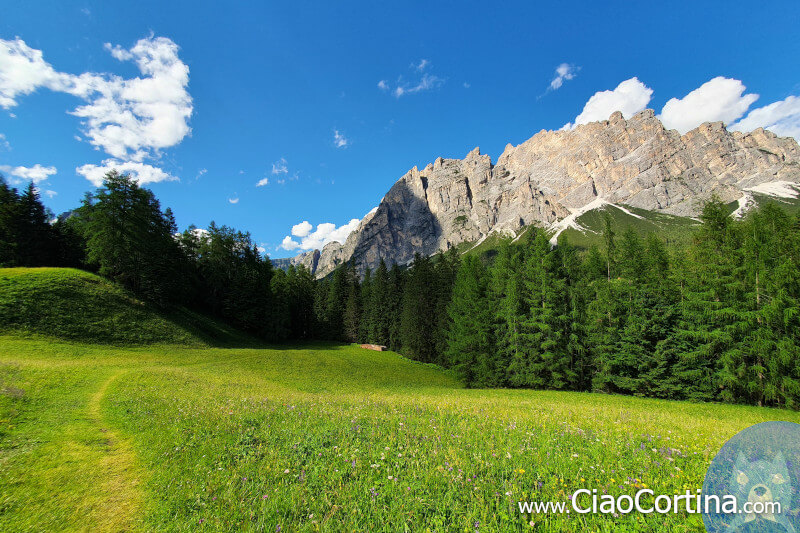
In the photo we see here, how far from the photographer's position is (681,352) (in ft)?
80.9

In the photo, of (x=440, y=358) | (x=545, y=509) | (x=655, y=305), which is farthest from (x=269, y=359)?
(x=655, y=305)

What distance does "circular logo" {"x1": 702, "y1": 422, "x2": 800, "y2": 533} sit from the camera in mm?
3275

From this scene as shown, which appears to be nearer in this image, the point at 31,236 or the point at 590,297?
the point at 590,297

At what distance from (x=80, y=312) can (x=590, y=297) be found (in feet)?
185

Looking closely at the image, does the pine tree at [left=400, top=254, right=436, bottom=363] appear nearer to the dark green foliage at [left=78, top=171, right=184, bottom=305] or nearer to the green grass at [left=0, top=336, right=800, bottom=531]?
the dark green foliage at [left=78, top=171, right=184, bottom=305]

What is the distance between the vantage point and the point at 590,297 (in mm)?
30578

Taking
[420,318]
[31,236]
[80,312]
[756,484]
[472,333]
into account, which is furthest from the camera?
[420,318]

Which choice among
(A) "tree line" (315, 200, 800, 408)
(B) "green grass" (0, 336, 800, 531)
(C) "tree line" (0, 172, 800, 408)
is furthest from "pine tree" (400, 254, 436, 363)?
(B) "green grass" (0, 336, 800, 531)

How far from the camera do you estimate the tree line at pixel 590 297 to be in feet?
71.7

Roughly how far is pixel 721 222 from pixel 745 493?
101ft

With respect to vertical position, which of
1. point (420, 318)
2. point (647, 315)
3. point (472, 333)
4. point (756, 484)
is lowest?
point (472, 333)

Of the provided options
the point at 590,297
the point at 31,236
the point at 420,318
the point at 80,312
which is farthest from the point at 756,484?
the point at 31,236

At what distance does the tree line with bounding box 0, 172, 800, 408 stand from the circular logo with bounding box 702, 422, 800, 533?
2668 cm

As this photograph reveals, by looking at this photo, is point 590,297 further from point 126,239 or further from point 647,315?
point 126,239
